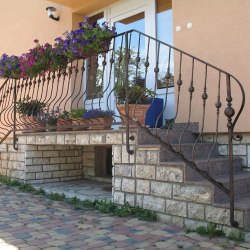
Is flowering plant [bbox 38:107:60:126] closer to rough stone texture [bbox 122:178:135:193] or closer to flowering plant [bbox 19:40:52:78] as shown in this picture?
flowering plant [bbox 19:40:52:78]

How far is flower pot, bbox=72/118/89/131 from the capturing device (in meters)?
4.38

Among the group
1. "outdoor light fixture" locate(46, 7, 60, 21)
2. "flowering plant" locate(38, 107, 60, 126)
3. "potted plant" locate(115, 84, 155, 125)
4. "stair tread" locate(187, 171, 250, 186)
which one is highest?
"outdoor light fixture" locate(46, 7, 60, 21)

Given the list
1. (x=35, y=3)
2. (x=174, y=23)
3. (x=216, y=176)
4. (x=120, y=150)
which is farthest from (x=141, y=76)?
(x=35, y=3)

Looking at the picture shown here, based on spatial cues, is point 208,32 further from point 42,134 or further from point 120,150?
point 42,134

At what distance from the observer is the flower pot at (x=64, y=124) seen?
4.68 metres

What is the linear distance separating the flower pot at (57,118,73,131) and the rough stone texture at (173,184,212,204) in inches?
72.9

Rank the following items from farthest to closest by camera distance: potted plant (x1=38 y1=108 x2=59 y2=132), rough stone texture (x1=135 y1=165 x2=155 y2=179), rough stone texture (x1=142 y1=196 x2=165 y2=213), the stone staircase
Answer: potted plant (x1=38 y1=108 x2=59 y2=132) < rough stone texture (x1=135 y1=165 x2=155 y2=179) < rough stone texture (x1=142 y1=196 x2=165 y2=213) < the stone staircase

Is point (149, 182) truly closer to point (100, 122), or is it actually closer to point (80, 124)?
point (100, 122)

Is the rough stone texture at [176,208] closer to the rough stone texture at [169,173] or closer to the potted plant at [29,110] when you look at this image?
the rough stone texture at [169,173]

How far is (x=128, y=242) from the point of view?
113 inches

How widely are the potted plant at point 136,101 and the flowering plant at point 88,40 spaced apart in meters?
0.55

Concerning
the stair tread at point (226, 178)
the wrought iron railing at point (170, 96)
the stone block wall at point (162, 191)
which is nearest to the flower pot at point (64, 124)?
the wrought iron railing at point (170, 96)

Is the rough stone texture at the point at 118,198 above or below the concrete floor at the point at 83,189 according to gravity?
above

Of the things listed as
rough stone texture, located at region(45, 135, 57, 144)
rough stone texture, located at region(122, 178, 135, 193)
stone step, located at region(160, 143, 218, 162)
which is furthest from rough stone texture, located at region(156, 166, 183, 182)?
rough stone texture, located at region(45, 135, 57, 144)
